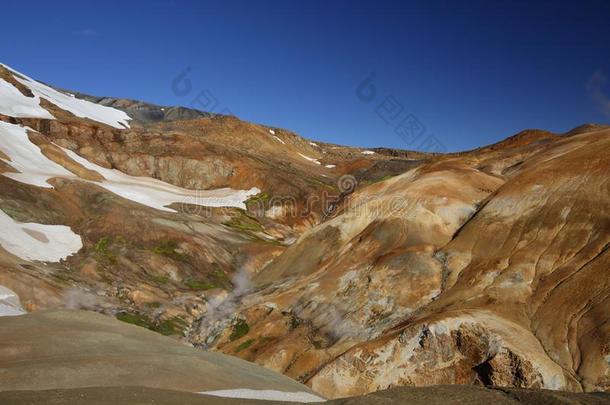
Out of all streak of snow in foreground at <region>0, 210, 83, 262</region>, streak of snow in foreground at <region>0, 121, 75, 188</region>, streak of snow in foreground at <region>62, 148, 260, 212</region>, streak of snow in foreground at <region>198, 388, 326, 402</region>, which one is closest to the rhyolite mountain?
streak of snow in foreground at <region>0, 210, 83, 262</region>

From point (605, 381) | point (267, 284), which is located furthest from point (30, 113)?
point (605, 381)

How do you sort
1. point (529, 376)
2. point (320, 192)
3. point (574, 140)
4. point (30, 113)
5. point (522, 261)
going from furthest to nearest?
point (320, 192), point (30, 113), point (574, 140), point (522, 261), point (529, 376)

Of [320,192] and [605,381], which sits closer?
[605,381]

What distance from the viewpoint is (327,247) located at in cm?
4188

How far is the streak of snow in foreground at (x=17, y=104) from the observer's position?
2844 inches

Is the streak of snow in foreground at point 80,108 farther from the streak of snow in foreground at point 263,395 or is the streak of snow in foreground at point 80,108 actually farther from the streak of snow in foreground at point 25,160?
the streak of snow in foreground at point 263,395

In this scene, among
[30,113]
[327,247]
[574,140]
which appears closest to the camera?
[574,140]

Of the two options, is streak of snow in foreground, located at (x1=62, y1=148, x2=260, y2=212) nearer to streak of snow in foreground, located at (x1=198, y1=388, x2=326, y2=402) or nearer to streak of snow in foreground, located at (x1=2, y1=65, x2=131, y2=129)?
streak of snow in foreground, located at (x1=2, y1=65, x2=131, y2=129)

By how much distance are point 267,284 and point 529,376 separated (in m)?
24.9

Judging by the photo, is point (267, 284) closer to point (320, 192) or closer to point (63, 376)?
point (63, 376)

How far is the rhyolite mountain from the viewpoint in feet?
74.1

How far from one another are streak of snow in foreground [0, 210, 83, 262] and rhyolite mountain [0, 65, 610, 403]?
179mm

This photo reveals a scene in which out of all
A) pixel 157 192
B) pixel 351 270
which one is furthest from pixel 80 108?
pixel 351 270

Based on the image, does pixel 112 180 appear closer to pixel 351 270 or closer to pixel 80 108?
pixel 80 108
